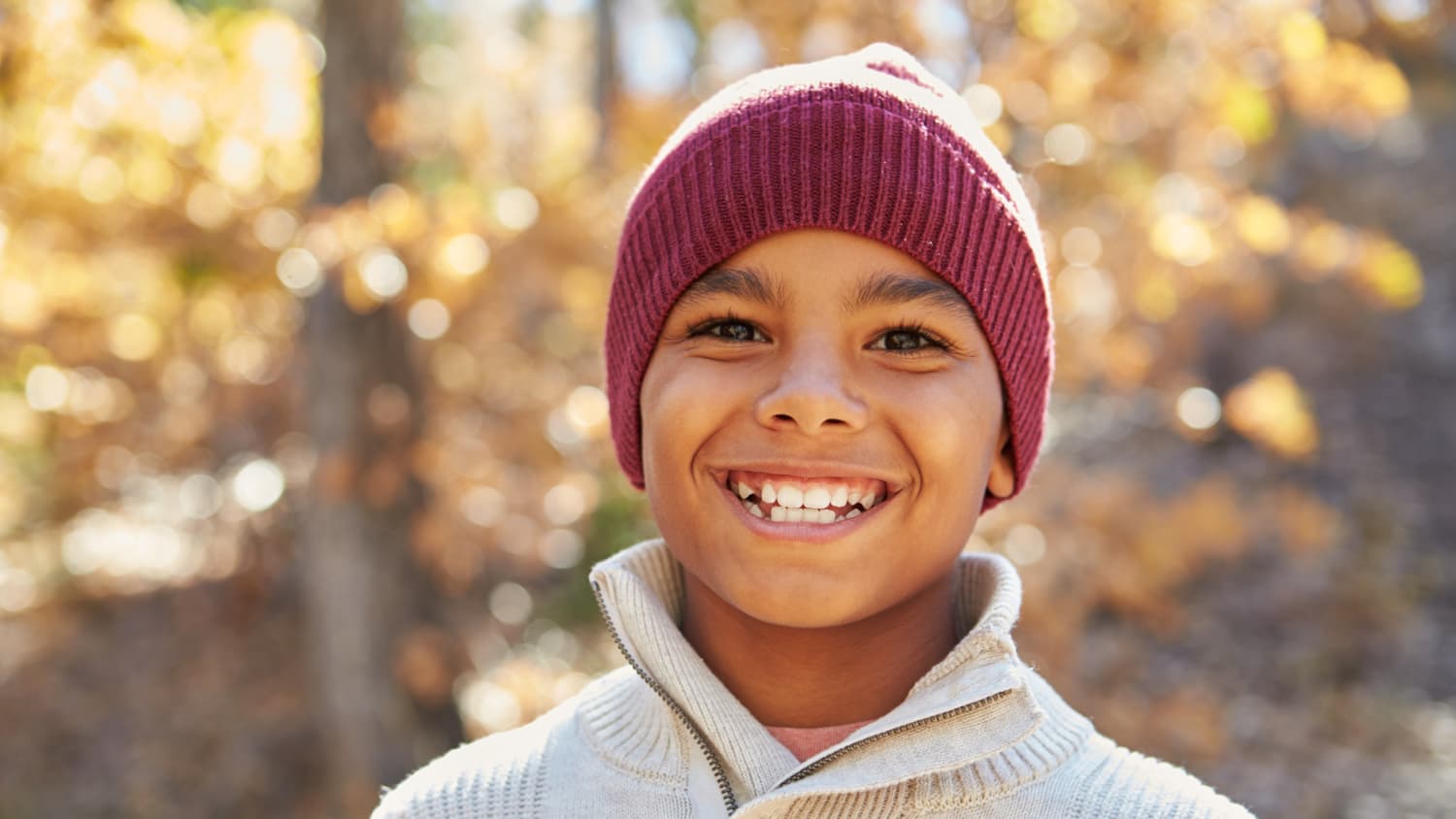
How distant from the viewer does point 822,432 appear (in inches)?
69.9

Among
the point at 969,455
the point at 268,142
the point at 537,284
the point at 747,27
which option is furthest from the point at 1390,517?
the point at 969,455

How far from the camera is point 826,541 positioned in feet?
5.88

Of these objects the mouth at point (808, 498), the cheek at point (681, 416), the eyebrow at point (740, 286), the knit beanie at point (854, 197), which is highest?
the knit beanie at point (854, 197)

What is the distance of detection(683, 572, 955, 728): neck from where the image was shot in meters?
A: 1.91

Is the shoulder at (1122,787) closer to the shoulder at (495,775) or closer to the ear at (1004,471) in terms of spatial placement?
the ear at (1004,471)

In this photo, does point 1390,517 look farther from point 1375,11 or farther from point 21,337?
point 21,337

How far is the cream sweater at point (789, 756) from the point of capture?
5.58ft

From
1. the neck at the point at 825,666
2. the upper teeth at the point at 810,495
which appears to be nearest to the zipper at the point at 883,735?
the neck at the point at 825,666

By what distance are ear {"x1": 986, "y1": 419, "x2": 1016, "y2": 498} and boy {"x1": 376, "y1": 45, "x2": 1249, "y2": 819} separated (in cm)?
3

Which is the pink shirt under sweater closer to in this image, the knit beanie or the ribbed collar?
the ribbed collar

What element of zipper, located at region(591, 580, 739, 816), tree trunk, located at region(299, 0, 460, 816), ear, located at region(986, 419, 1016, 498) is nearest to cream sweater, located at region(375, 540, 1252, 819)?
zipper, located at region(591, 580, 739, 816)

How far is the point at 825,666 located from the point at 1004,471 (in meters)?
0.45

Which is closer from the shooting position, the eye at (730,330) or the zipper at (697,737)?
the zipper at (697,737)

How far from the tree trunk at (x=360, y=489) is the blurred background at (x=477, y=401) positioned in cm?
2
